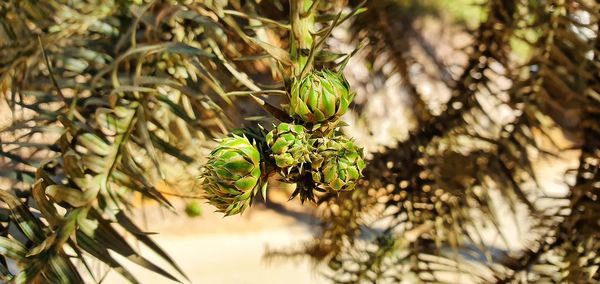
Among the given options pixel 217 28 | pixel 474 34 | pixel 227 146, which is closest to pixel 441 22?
pixel 474 34

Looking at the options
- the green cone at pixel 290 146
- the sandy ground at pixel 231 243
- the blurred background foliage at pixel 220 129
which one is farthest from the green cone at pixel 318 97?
the sandy ground at pixel 231 243

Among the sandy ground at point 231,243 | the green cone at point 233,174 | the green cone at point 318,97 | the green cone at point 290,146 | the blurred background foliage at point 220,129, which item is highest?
the sandy ground at point 231,243

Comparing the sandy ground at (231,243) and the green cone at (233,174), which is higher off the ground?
the sandy ground at (231,243)

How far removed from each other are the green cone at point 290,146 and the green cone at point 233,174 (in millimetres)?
21

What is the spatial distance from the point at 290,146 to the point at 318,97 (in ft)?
0.15

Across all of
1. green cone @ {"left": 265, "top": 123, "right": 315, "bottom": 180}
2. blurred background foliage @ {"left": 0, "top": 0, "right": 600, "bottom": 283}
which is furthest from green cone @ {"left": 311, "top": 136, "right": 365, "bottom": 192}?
blurred background foliage @ {"left": 0, "top": 0, "right": 600, "bottom": 283}

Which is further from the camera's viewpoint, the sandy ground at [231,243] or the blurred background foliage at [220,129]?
the sandy ground at [231,243]

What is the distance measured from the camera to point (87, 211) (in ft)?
2.74

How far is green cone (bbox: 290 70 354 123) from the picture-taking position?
59 centimetres

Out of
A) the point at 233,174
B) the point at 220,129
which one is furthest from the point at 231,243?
the point at 233,174

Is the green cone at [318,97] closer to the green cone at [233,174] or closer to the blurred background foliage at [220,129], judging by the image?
the green cone at [233,174]

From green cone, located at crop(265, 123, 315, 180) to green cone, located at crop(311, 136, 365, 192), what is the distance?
0.4 inches

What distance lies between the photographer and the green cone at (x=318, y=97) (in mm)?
590

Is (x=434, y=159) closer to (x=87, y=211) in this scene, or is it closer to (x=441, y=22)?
(x=87, y=211)
